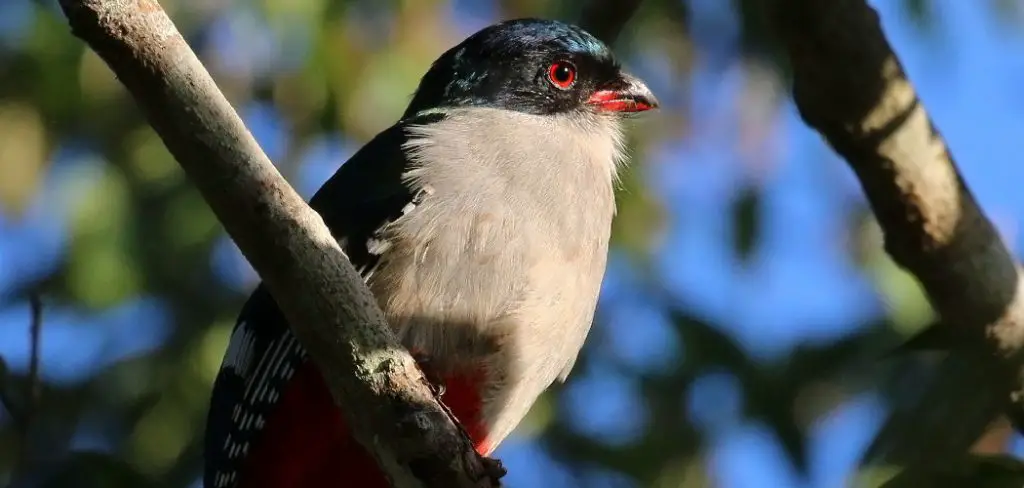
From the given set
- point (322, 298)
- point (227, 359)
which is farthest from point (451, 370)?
point (322, 298)

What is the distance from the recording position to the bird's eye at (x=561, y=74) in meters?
A: 4.68

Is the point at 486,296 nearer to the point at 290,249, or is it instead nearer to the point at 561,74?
the point at 290,249

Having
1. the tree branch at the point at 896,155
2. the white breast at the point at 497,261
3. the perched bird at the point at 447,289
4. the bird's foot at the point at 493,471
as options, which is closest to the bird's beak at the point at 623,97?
the perched bird at the point at 447,289

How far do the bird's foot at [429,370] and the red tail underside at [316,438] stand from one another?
3 cm

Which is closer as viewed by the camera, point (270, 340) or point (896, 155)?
point (270, 340)

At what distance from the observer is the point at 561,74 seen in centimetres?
471

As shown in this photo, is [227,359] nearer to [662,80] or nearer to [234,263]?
[234,263]

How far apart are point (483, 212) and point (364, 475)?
82cm

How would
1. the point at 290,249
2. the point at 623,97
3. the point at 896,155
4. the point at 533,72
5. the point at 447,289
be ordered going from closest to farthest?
the point at 290,249 → the point at 447,289 → the point at 896,155 → the point at 533,72 → the point at 623,97

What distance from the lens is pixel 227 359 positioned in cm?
411

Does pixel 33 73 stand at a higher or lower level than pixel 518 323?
higher

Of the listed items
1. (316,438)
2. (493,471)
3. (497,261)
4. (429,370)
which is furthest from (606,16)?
(493,471)

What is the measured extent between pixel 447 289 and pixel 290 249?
1.04m

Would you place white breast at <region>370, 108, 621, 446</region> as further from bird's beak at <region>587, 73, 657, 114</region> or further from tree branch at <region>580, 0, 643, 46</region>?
tree branch at <region>580, 0, 643, 46</region>
